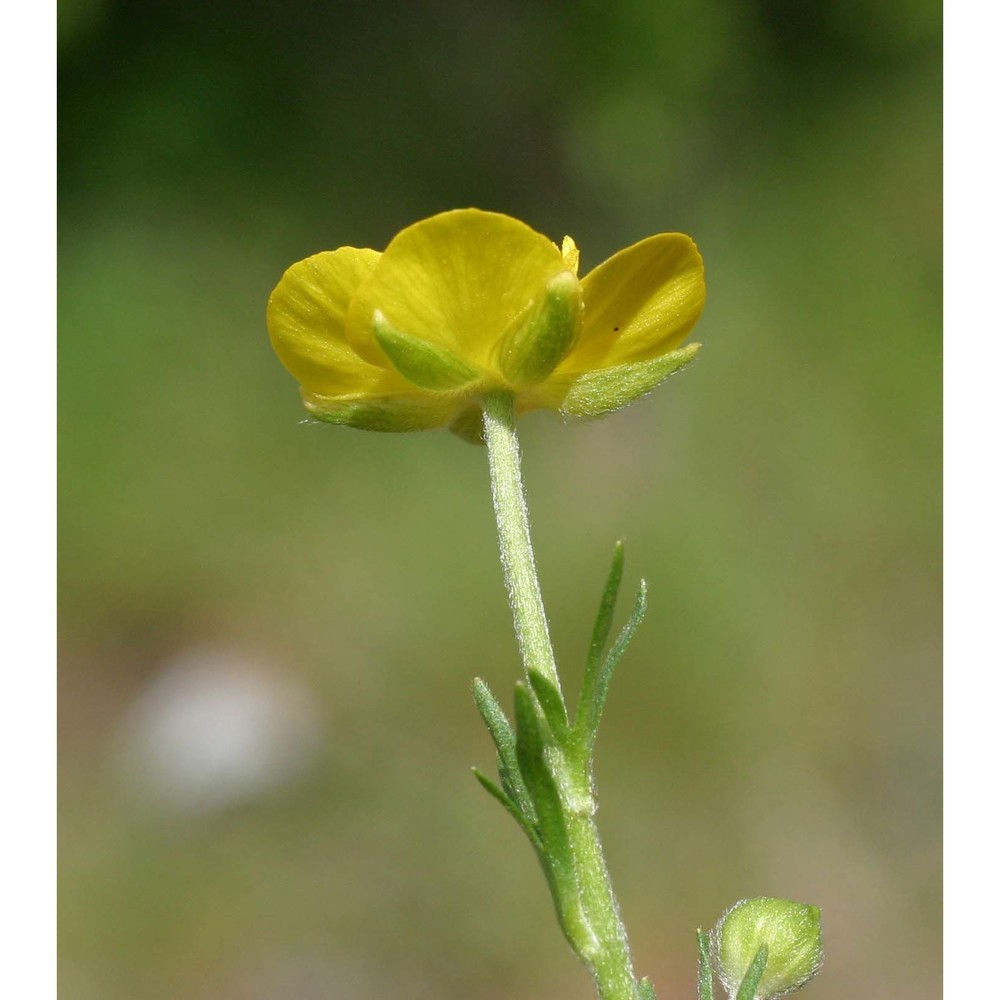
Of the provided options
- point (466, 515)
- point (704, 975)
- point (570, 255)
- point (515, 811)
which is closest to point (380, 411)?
point (570, 255)

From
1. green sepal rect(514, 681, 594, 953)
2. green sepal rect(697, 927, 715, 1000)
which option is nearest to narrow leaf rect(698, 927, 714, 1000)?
green sepal rect(697, 927, 715, 1000)

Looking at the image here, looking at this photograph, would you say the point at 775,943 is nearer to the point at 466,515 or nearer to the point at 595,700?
the point at 595,700

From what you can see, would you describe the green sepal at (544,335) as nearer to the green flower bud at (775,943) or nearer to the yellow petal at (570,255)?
the yellow petal at (570,255)

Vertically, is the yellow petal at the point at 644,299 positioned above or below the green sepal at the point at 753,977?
above

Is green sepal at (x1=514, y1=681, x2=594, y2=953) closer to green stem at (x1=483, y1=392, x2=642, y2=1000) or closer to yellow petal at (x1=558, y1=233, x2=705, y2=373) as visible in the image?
green stem at (x1=483, y1=392, x2=642, y2=1000)

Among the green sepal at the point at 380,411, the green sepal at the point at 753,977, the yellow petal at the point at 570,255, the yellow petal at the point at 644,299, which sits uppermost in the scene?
the yellow petal at the point at 570,255

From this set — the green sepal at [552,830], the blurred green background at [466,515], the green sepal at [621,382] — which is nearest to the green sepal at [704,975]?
the green sepal at [552,830]

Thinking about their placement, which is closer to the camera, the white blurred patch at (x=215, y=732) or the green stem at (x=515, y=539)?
the green stem at (x=515, y=539)
